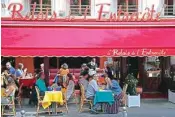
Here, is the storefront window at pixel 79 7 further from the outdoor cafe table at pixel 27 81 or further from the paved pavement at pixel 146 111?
the paved pavement at pixel 146 111

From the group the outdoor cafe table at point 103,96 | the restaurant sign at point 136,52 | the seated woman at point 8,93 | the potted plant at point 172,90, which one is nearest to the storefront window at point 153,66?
the potted plant at point 172,90

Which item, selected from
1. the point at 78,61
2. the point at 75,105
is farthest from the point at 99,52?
the point at 78,61

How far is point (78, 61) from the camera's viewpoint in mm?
21203

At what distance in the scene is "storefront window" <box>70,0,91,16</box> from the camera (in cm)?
1930

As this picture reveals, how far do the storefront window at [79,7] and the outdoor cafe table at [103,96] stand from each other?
15.1ft

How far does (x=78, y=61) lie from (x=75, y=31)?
4.92m

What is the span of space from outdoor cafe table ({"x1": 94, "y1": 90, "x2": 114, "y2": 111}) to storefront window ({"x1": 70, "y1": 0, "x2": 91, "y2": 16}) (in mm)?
4603

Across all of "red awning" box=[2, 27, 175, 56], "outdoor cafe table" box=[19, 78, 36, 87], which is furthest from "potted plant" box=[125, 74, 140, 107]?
"outdoor cafe table" box=[19, 78, 36, 87]

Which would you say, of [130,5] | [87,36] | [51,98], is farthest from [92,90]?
[130,5]

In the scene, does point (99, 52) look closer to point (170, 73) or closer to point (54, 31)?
point (54, 31)

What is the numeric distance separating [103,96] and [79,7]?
16.5 ft

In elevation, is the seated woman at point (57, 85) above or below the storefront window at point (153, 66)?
below

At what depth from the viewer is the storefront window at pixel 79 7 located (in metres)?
19.3

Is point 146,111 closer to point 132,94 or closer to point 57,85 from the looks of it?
point 132,94
